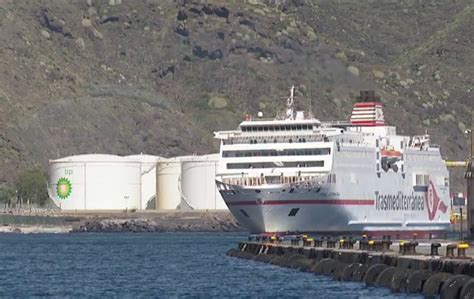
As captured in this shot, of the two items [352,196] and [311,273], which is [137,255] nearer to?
[352,196]

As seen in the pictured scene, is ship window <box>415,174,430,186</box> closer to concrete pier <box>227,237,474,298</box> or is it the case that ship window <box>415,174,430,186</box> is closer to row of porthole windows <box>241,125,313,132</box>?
row of porthole windows <box>241,125,313,132</box>

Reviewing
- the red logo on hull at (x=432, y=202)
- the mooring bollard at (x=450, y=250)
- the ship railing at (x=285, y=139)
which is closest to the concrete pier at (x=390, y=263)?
the mooring bollard at (x=450, y=250)

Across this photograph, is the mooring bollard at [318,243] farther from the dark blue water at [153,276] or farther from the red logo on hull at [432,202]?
the red logo on hull at [432,202]

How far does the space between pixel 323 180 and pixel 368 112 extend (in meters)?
29.3

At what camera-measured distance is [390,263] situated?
270 feet

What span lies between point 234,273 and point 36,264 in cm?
2208

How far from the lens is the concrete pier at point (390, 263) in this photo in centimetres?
7069

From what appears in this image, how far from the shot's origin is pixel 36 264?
391 ft

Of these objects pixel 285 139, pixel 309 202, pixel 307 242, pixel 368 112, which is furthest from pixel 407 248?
pixel 368 112

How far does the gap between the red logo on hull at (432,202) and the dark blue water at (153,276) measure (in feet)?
99.9

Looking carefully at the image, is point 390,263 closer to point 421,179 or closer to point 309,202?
point 309,202

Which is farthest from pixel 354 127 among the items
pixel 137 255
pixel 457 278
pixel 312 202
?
pixel 457 278

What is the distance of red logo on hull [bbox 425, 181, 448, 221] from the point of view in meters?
174

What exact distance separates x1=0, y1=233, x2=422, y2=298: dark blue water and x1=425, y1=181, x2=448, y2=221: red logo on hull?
30.4 m
